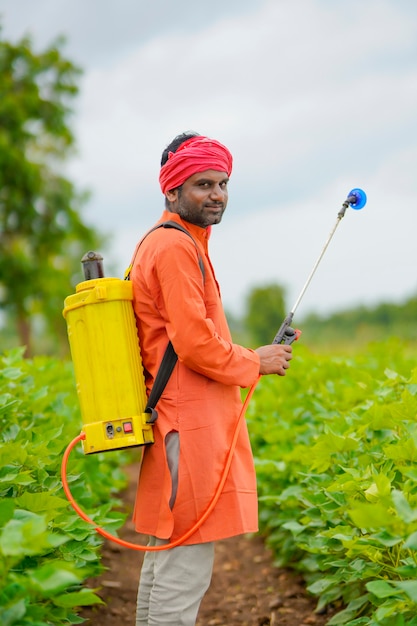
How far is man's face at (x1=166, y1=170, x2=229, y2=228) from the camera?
10.5 ft

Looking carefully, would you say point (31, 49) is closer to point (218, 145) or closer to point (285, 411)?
point (285, 411)

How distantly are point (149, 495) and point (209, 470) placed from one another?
10.5 inches

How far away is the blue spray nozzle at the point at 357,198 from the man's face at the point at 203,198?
0.61 meters

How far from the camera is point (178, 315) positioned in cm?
298

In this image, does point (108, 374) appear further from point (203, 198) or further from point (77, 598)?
point (77, 598)

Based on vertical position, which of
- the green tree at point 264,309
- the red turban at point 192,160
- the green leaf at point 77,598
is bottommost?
the green leaf at point 77,598

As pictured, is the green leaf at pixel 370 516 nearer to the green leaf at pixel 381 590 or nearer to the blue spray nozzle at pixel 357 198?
the green leaf at pixel 381 590

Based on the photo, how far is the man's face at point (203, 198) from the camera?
3.19m

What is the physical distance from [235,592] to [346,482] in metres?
2.25

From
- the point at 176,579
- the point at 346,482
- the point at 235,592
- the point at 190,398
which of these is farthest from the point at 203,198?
the point at 235,592

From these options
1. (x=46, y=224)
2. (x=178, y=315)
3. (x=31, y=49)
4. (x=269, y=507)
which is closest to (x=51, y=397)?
(x=269, y=507)

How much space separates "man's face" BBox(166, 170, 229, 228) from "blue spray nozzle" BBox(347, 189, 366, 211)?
2.01ft

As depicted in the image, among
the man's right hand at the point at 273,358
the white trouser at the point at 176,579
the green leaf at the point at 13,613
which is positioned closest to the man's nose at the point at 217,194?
the man's right hand at the point at 273,358

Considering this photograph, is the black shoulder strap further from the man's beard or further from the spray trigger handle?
the spray trigger handle
